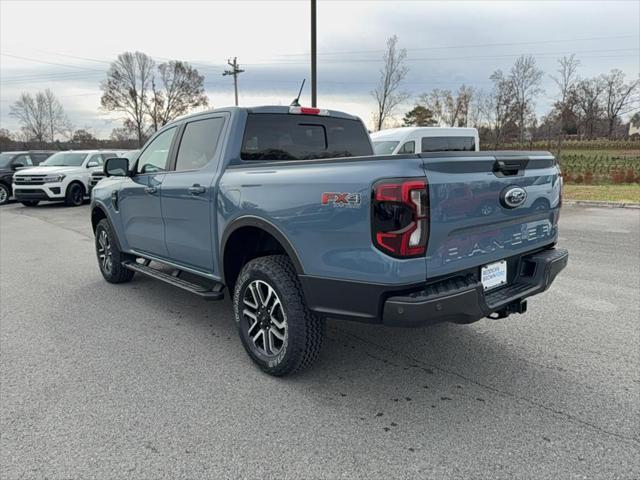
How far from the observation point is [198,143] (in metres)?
4.17

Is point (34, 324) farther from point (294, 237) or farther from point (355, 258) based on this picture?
point (355, 258)

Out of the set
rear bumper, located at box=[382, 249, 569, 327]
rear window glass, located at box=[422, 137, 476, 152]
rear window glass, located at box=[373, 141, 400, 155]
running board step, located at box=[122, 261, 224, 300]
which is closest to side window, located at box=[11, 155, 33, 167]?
rear window glass, located at box=[373, 141, 400, 155]

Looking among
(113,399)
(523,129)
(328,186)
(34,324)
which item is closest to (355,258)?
(328,186)

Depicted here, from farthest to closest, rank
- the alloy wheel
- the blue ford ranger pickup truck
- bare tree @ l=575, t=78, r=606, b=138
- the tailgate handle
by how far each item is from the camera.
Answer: bare tree @ l=575, t=78, r=606, b=138 < the alloy wheel < the tailgate handle < the blue ford ranger pickup truck

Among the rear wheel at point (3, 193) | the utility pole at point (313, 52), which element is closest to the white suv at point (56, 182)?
the rear wheel at point (3, 193)

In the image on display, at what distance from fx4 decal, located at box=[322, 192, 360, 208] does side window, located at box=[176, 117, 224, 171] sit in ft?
5.14

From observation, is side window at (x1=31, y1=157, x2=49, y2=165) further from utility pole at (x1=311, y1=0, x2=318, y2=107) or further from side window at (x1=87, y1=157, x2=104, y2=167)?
utility pole at (x1=311, y1=0, x2=318, y2=107)

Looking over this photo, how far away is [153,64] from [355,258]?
64.0 m

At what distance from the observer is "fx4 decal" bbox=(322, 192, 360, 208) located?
2.57 m

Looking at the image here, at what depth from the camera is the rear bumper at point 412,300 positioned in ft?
8.38

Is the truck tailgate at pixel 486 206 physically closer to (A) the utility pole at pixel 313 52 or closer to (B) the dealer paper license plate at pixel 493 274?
(B) the dealer paper license plate at pixel 493 274

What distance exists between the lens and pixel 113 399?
303 cm

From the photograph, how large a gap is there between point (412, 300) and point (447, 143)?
433 inches

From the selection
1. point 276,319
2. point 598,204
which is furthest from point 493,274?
point 598,204
